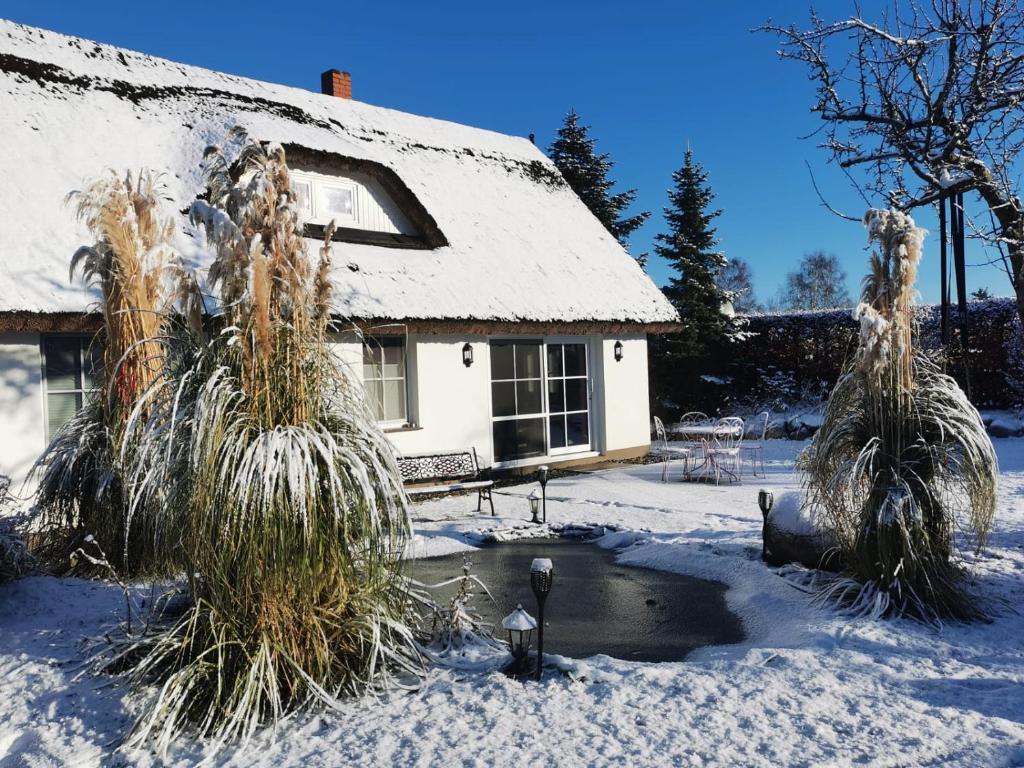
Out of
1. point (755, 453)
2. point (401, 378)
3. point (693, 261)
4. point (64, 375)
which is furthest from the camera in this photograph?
point (693, 261)

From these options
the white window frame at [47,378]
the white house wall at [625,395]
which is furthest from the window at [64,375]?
the white house wall at [625,395]

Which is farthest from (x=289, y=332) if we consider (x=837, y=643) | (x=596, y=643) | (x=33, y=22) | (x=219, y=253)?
(x=33, y=22)

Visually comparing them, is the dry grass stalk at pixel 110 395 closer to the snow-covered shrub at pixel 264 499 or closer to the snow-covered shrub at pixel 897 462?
the snow-covered shrub at pixel 264 499

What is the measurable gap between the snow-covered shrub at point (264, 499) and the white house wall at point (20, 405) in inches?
161

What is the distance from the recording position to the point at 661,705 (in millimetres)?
3107

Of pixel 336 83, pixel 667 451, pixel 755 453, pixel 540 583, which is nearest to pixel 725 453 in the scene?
pixel 667 451

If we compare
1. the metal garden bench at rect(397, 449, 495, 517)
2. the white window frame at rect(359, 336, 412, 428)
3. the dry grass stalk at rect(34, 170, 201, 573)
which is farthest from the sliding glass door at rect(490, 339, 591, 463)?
the dry grass stalk at rect(34, 170, 201, 573)

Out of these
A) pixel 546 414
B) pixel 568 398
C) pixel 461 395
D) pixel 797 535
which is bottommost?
pixel 797 535

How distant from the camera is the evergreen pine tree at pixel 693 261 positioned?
16.5 meters

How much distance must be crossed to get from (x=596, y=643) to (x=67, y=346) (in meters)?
5.81

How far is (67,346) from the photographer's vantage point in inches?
279

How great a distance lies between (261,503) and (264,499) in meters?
0.04

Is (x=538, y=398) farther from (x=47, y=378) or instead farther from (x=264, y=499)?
(x=264, y=499)

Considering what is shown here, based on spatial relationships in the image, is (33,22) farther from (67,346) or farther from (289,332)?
(289,332)
